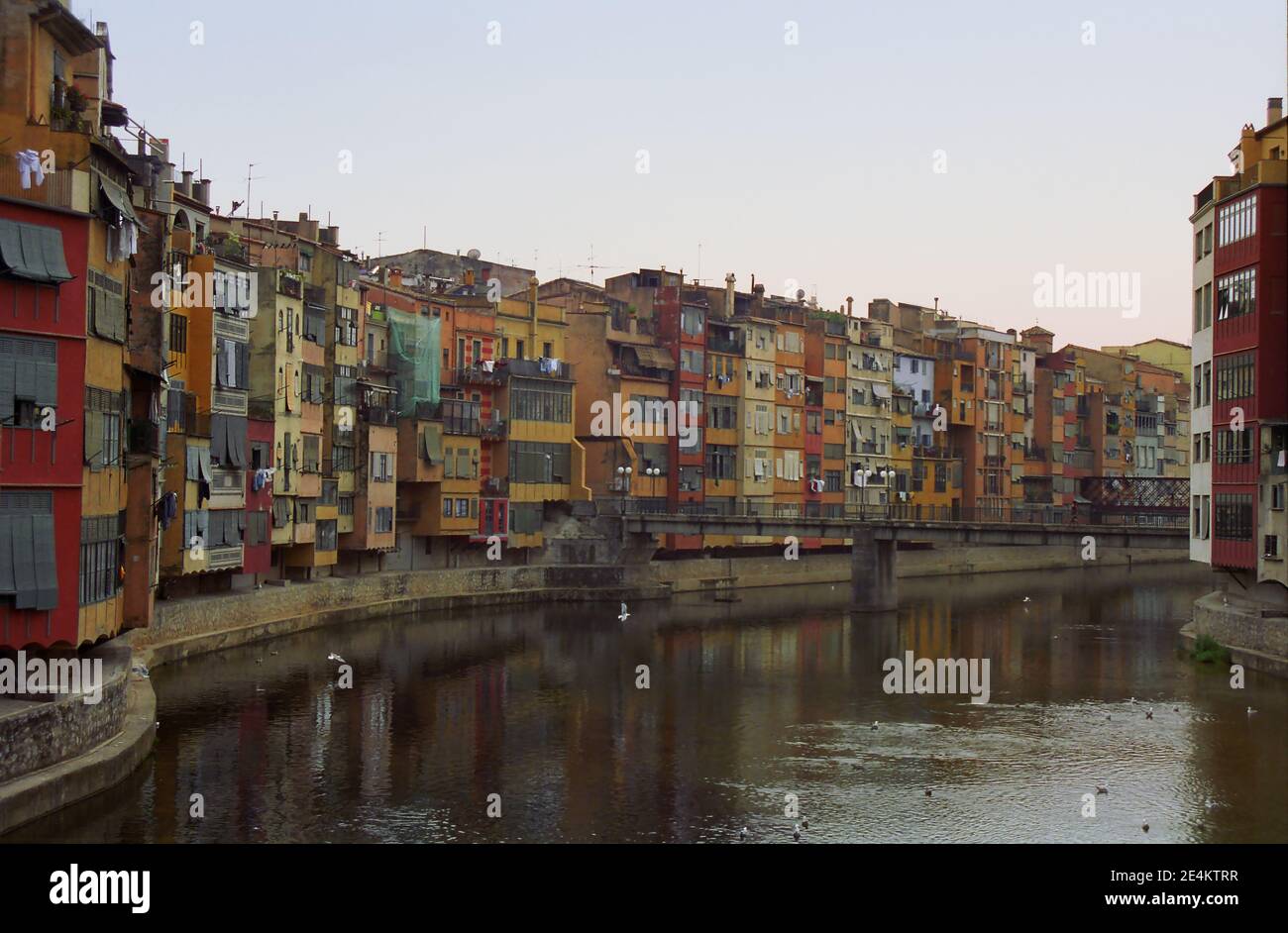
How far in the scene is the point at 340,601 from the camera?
65.1 metres

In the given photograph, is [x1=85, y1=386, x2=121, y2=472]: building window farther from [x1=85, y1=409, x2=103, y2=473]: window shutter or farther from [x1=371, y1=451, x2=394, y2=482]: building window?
[x1=371, y1=451, x2=394, y2=482]: building window

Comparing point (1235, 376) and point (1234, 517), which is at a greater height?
point (1235, 376)

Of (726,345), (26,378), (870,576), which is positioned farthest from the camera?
(726,345)

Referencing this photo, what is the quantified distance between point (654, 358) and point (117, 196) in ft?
187

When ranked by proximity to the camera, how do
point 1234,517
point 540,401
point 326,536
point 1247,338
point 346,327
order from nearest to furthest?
point 1247,338 → point 1234,517 → point 326,536 → point 346,327 → point 540,401

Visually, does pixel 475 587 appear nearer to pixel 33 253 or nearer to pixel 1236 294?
A: pixel 1236 294

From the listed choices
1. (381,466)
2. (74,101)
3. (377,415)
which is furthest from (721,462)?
(74,101)

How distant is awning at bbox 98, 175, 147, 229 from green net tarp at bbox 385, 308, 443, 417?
37.6 meters

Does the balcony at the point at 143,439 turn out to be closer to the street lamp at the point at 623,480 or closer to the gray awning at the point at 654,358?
the street lamp at the point at 623,480

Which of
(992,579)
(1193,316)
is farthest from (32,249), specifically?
(992,579)
